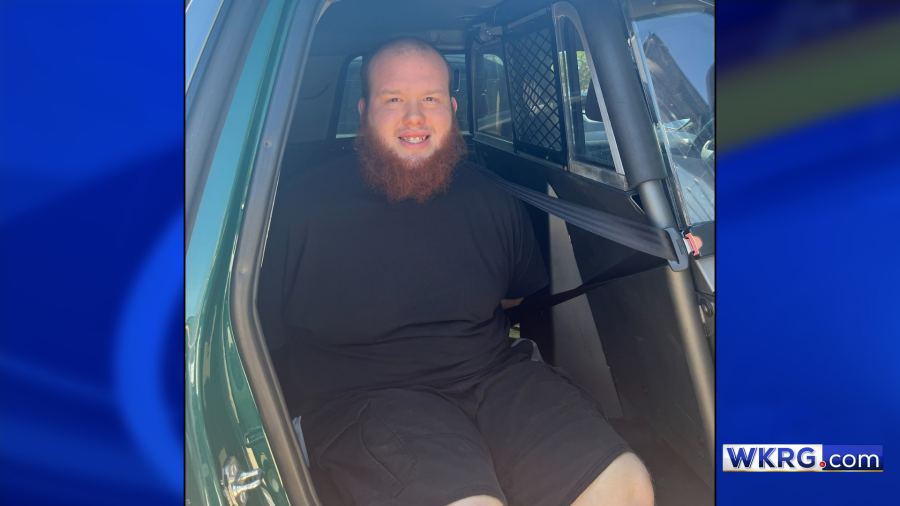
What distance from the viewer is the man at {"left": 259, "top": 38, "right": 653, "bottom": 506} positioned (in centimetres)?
141

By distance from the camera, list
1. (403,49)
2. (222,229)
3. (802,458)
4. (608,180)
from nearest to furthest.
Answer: (802,458), (222,229), (608,180), (403,49)

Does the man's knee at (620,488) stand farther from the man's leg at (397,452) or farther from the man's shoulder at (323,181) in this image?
the man's shoulder at (323,181)

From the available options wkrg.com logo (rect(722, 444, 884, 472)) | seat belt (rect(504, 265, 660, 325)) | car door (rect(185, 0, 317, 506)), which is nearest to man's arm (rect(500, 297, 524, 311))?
seat belt (rect(504, 265, 660, 325))

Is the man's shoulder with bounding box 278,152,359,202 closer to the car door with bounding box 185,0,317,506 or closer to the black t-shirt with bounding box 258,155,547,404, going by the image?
the black t-shirt with bounding box 258,155,547,404

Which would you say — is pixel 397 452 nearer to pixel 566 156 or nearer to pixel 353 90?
pixel 566 156

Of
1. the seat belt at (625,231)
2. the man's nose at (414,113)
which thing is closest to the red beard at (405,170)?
the man's nose at (414,113)

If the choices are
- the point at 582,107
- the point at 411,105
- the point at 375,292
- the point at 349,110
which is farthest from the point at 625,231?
the point at 349,110

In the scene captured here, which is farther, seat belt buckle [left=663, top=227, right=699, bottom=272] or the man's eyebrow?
the man's eyebrow

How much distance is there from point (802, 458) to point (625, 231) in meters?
0.67

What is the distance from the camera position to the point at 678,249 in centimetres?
138

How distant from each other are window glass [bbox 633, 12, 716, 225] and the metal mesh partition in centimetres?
47

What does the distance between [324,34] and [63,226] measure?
5.79 feet

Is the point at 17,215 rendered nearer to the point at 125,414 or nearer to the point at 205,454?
the point at 125,414

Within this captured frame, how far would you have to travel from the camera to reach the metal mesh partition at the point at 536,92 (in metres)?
1.91
